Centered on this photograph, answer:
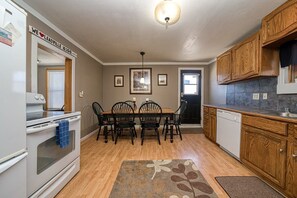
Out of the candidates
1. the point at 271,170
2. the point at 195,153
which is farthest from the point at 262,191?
the point at 195,153

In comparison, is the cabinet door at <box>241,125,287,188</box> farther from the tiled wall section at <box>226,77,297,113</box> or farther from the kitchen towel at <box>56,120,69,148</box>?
the kitchen towel at <box>56,120,69,148</box>

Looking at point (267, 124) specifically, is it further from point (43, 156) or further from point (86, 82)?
point (86, 82)

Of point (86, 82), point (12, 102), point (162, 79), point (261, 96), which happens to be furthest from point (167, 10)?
point (162, 79)

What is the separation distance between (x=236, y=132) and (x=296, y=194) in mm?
1136

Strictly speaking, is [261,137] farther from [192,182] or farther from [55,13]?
[55,13]

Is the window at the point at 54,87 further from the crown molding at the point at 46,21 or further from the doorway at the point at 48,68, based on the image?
the crown molding at the point at 46,21

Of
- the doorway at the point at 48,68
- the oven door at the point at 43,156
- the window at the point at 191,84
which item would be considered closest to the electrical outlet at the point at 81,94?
the doorway at the point at 48,68

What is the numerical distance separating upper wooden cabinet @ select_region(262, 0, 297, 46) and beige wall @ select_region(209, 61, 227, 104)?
6.94 feet

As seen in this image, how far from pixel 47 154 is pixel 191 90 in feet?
15.2

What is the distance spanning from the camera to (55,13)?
2.19m

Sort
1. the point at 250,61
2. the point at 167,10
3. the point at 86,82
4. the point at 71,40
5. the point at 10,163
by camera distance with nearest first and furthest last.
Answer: the point at 10,163, the point at 167,10, the point at 250,61, the point at 71,40, the point at 86,82

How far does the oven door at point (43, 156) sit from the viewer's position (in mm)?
1275

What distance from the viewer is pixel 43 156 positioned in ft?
4.84

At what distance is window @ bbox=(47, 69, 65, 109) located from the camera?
5312mm
